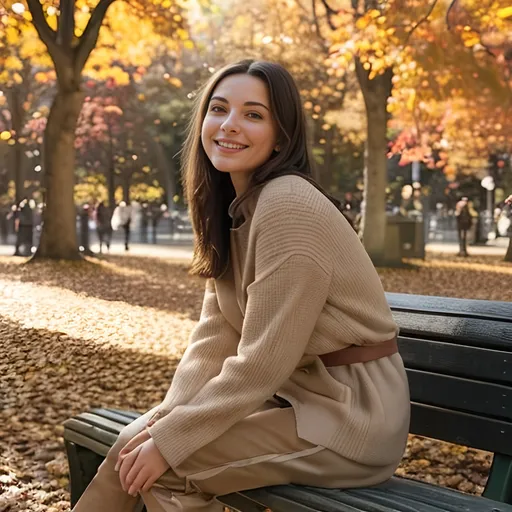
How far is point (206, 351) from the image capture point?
78.9 inches

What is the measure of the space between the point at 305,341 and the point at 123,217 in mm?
3428

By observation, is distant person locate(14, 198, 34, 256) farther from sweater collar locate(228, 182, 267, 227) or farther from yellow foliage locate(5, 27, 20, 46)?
sweater collar locate(228, 182, 267, 227)

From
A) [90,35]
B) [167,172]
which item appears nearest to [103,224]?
[167,172]

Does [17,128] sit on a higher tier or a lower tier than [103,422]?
higher

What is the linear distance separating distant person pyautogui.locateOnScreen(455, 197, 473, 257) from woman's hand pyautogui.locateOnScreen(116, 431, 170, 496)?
4537 millimetres

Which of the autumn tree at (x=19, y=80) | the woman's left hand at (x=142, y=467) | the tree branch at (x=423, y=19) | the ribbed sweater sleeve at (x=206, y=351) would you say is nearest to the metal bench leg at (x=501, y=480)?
the ribbed sweater sleeve at (x=206, y=351)

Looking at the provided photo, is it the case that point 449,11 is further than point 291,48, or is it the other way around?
point 291,48

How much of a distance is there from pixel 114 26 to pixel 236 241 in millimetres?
3211

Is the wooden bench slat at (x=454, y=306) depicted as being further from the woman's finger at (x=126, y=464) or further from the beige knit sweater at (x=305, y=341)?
the woman's finger at (x=126, y=464)

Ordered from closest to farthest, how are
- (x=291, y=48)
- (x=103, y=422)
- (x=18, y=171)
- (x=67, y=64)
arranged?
(x=103, y=422) < (x=18, y=171) < (x=67, y=64) < (x=291, y=48)

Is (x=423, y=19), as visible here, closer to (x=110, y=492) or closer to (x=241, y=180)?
(x=241, y=180)

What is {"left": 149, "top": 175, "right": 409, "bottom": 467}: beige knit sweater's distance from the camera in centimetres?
170

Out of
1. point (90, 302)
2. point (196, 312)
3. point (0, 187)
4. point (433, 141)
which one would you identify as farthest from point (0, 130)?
point (433, 141)

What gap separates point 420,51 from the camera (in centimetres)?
562
